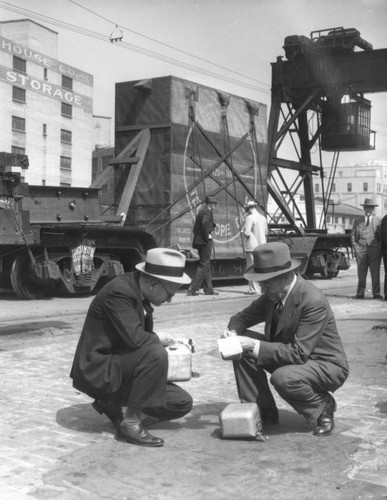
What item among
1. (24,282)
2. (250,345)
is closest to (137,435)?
(250,345)

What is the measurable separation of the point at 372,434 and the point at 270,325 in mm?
993

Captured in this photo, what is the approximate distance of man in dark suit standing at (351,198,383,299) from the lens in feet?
47.6

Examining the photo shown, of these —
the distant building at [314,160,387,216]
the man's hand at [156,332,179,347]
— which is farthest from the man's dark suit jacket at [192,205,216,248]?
the distant building at [314,160,387,216]

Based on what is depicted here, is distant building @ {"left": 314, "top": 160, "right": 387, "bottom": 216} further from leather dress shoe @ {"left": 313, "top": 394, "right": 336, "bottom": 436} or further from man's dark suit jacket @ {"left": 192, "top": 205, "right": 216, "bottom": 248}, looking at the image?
leather dress shoe @ {"left": 313, "top": 394, "right": 336, "bottom": 436}

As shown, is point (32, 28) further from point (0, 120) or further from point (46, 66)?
point (0, 120)

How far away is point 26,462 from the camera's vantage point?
422 centimetres

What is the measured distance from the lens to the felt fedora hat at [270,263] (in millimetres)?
4750

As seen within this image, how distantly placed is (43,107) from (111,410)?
6349cm

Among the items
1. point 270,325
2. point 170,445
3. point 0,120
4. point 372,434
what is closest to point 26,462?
point 170,445

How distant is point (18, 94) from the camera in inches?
2468

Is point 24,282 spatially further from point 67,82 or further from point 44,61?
point 67,82

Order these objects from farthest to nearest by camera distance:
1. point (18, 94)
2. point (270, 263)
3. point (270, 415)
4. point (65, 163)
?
point (65, 163), point (18, 94), point (270, 415), point (270, 263)

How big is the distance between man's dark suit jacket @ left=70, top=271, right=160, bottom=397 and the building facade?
56.2 m

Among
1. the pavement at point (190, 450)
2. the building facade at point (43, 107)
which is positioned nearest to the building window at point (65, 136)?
the building facade at point (43, 107)
